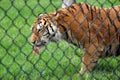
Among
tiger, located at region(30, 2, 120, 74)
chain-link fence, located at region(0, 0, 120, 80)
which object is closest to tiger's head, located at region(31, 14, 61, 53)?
tiger, located at region(30, 2, 120, 74)

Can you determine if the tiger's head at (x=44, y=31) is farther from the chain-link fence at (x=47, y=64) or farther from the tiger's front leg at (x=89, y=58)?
the tiger's front leg at (x=89, y=58)

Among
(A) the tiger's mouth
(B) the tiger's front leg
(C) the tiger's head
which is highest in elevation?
(C) the tiger's head

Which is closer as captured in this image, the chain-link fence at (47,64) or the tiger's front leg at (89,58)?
the chain-link fence at (47,64)

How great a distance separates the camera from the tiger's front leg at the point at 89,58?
5.71 m

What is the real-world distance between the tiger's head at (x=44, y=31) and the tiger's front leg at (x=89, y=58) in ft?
1.25

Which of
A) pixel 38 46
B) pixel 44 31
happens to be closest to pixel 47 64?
pixel 38 46

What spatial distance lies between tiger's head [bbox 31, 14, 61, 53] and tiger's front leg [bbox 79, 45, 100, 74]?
0.38 meters

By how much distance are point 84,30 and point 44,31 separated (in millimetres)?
471

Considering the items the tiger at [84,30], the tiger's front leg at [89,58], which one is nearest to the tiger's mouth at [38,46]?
the tiger at [84,30]

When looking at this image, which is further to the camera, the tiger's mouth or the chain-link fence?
the tiger's mouth

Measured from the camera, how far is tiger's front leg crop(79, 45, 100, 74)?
5.71 m

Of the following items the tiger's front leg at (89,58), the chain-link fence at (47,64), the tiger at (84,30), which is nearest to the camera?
the chain-link fence at (47,64)

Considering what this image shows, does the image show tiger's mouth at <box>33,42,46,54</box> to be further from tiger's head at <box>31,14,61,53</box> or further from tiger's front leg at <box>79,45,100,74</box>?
tiger's front leg at <box>79,45,100,74</box>

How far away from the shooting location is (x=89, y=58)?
5.76 meters
